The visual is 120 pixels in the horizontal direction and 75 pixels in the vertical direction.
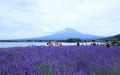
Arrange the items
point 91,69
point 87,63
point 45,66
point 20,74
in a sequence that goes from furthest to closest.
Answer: point 87,63, point 91,69, point 45,66, point 20,74

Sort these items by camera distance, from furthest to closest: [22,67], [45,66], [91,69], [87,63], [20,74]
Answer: [87,63] < [91,69] < [45,66] < [22,67] < [20,74]

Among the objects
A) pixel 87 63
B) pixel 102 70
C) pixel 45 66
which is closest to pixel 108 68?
pixel 102 70

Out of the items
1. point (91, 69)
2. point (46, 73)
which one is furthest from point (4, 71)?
point (91, 69)

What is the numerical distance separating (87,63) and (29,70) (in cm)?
207

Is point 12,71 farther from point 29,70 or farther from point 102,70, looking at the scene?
point 102,70

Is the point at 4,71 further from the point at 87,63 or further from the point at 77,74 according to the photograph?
the point at 87,63

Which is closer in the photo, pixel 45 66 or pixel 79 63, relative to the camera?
pixel 45 66

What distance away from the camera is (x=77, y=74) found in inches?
149

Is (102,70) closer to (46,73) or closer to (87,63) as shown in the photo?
(87,63)

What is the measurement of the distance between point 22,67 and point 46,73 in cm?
35

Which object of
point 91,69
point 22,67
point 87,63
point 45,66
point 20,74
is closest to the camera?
point 20,74

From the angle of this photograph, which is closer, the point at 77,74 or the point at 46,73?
the point at 77,74

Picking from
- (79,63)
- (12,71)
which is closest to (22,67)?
(12,71)

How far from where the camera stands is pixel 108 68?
5023 mm
